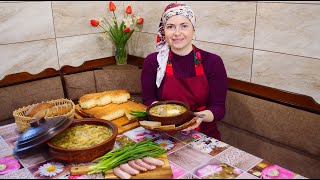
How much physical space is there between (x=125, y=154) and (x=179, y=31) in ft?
3.44

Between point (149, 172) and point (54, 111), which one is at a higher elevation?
point (54, 111)

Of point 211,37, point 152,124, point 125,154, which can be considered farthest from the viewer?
point 211,37

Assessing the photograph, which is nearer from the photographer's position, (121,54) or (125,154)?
(125,154)

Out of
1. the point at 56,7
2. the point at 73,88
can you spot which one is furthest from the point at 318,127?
the point at 56,7

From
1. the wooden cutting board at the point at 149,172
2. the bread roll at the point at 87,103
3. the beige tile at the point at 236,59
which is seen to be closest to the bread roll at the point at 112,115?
the bread roll at the point at 87,103

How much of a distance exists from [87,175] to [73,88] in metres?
1.73

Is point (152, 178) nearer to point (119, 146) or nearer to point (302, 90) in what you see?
point (119, 146)

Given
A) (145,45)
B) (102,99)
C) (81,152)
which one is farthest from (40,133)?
(145,45)

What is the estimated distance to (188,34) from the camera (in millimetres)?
2160

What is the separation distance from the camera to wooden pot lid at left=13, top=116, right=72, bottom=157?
1.39 metres

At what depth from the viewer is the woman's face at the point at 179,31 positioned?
2.12 metres

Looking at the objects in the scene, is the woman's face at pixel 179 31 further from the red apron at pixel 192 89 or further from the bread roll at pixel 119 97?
the bread roll at pixel 119 97

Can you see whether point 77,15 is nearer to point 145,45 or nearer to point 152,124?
point 145,45

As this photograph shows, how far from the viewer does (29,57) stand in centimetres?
297
